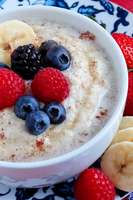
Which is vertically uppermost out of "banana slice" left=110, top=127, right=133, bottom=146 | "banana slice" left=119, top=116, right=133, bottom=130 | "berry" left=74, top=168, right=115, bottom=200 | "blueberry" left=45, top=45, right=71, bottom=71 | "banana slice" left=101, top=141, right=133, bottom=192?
"blueberry" left=45, top=45, right=71, bottom=71

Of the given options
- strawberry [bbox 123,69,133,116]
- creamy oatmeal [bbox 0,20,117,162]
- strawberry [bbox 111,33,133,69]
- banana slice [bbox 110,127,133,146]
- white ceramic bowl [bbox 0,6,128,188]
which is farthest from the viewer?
strawberry [bbox 111,33,133,69]

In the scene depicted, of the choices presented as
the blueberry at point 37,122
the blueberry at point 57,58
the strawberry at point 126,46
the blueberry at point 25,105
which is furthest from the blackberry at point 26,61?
the strawberry at point 126,46

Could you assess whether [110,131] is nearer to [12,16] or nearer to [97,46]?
[97,46]

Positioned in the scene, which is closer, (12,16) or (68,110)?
(68,110)

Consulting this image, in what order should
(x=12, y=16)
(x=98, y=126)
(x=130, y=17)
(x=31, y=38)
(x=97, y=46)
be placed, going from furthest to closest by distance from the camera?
(x=130, y=17) → (x=12, y=16) → (x=97, y=46) → (x=31, y=38) → (x=98, y=126)

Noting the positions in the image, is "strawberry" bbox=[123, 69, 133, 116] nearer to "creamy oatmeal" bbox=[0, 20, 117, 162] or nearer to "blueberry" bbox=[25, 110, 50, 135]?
"creamy oatmeal" bbox=[0, 20, 117, 162]

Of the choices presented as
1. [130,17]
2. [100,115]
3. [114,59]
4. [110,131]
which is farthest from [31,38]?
[130,17]

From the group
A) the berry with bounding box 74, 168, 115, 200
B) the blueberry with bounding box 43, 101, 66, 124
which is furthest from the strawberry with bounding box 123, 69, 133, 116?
the blueberry with bounding box 43, 101, 66, 124

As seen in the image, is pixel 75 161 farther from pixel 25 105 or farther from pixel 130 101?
pixel 130 101
